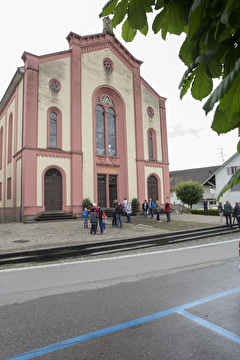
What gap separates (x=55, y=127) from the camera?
20969mm

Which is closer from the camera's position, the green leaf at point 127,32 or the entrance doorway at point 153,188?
the green leaf at point 127,32

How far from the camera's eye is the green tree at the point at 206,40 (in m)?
1.04

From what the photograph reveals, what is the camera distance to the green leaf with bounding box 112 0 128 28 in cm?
154

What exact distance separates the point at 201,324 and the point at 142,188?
69.7 feet

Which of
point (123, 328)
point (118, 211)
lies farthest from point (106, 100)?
point (123, 328)

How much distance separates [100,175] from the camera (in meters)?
22.8

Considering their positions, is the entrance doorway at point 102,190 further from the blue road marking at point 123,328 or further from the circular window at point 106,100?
the blue road marking at point 123,328

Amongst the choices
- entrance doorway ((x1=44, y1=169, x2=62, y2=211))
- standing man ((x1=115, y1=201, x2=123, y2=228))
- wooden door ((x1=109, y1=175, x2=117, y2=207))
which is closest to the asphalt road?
standing man ((x1=115, y1=201, x2=123, y2=228))

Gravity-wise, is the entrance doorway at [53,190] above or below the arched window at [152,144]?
below

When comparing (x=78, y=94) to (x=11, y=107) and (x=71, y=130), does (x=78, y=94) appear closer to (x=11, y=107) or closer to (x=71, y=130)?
(x=71, y=130)

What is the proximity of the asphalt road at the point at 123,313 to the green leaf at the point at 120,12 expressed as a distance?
3017mm

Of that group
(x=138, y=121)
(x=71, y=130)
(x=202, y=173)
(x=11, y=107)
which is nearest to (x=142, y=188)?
(x=138, y=121)

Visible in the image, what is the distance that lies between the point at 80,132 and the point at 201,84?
20.8 metres

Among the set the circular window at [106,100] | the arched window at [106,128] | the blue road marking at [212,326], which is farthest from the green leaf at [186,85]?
the circular window at [106,100]
